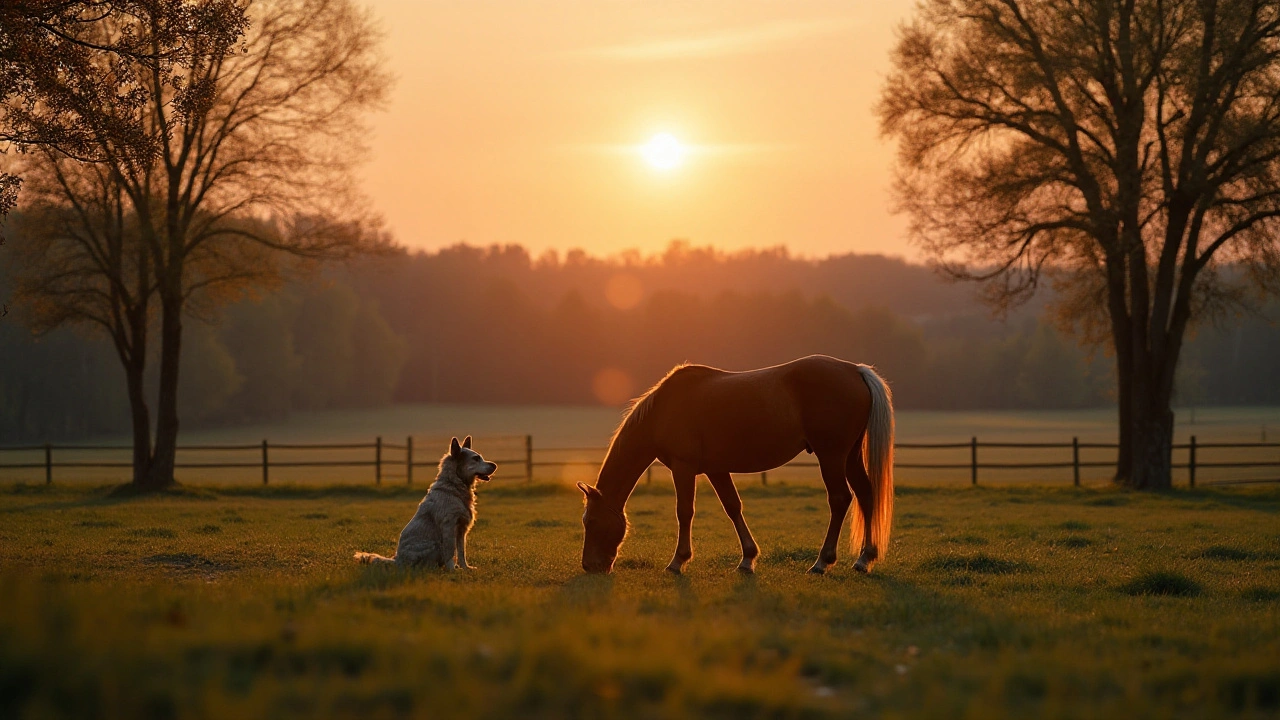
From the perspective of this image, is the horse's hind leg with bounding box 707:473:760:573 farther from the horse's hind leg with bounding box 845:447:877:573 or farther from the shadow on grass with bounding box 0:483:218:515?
the shadow on grass with bounding box 0:483:218:515

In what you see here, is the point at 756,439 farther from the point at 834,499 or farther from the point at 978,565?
the point at 978,565

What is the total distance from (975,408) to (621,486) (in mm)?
84001

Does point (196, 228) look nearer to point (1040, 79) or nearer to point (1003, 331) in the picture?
point (1040, 79)

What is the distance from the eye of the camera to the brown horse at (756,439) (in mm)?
10094

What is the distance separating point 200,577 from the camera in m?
10.3

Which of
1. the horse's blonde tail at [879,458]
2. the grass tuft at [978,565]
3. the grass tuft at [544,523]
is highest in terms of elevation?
the horse's blonde tail at [879,458]

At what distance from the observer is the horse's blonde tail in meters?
10.2

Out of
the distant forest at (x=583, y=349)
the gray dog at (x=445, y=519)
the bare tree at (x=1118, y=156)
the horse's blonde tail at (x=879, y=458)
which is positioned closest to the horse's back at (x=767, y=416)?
the horse's blonde tail at (x=879, y=458)

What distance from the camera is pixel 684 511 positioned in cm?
1014

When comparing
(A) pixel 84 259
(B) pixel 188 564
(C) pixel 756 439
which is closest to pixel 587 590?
(C) pixel 756 439

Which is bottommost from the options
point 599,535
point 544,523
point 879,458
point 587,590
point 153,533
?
point 544,523

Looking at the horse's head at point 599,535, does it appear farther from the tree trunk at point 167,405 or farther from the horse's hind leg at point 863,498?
the tree trunk at point 167,405

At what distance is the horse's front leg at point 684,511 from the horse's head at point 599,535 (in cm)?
55

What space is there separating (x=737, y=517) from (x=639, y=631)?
16.7 feet
